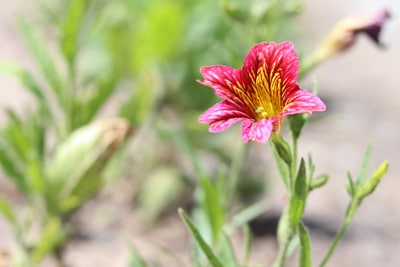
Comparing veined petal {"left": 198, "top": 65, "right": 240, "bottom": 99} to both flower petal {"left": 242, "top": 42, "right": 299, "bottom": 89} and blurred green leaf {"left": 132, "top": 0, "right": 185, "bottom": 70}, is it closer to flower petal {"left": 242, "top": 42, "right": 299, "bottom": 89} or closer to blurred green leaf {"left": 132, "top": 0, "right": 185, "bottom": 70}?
flower petal {"left": 242, "top": 42, "right": 299, "bottom": 89}

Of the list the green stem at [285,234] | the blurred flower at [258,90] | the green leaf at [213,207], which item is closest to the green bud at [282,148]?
the blurred flower at [258,90]

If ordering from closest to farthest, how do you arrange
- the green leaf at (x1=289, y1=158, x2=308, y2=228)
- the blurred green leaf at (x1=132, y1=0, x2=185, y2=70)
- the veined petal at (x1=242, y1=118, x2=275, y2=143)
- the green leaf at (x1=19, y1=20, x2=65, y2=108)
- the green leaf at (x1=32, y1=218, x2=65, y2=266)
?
the veined petal at (x1=242, y1=118, x2=275, y2=143), the green leaf at (x1=289, y1=158, x2=308, y2=228), the green leaf at (x1=32, y1=218, x2=65, y2=266), the green leaf at (x1=19, y1=20, x2=65, y2=108), the blurred green leaf at (x1=132, y1=0, x2=185, y2=70)

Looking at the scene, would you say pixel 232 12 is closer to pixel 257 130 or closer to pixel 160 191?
pixel 257 130

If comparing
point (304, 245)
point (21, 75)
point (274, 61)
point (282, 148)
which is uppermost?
point (21, 75)

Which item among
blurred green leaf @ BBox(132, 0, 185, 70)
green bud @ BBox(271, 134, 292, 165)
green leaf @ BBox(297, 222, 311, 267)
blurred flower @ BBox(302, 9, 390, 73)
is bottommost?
green leaf @ BBox(297, 222, 311, 267)

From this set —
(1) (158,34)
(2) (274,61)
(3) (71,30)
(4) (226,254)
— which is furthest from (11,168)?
(2) (274,61)

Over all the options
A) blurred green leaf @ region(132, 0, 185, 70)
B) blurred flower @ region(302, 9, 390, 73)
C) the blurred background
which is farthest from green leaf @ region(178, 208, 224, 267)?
blurred green leaf @ region(132, 0, 185, 70)

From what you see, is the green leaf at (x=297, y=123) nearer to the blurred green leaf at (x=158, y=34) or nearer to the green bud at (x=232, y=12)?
the green bud at (x=232, y=12)
